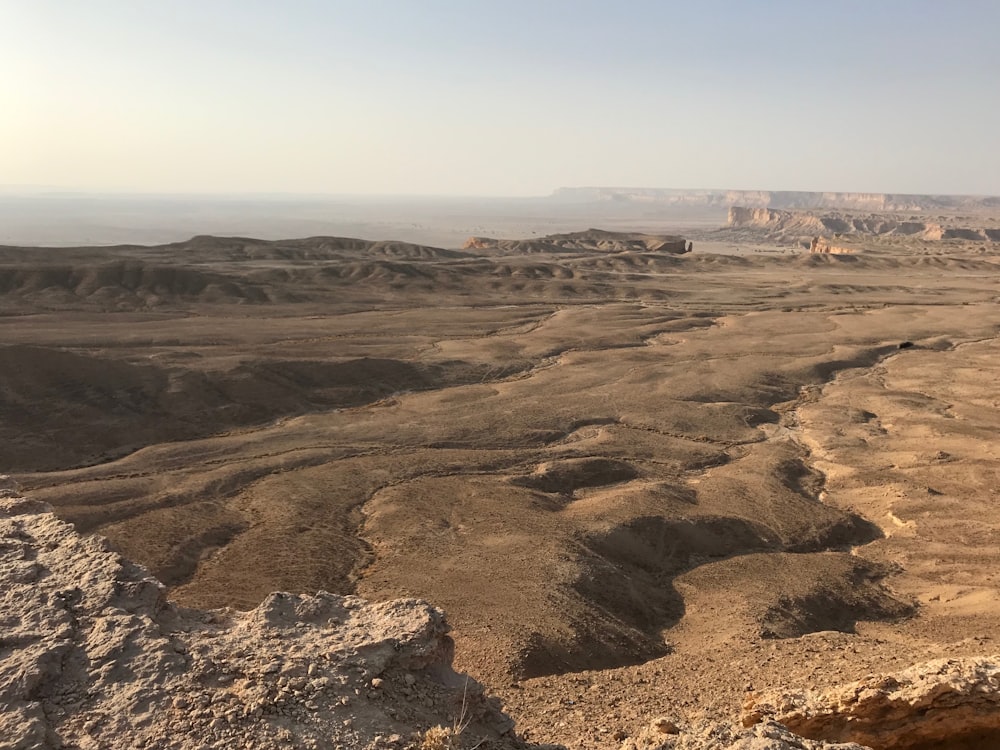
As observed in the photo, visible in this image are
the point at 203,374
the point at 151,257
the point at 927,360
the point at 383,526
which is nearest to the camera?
the point at 383,526

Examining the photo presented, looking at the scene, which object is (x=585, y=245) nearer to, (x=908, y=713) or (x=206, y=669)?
(x=908, y=713)

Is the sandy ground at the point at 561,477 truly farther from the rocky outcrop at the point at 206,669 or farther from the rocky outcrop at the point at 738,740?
the rocky outcrop at the point at 206,669

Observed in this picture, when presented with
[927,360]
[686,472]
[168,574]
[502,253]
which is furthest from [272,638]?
[502,253]

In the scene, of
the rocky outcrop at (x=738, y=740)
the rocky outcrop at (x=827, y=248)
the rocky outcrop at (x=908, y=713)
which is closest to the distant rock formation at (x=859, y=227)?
the rocky outcrop at (x=827, y=248)

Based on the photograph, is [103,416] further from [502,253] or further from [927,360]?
[502,253]

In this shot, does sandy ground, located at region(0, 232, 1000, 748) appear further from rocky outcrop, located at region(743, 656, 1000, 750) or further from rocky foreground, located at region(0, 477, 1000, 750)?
rocky foreground, located at region(0, 477, 1000, 750)

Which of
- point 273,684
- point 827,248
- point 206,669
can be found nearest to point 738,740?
point 273,684

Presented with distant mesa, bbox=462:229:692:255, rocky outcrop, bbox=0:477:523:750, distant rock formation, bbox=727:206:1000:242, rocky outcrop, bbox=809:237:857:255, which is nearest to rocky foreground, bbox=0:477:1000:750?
rocky outcrop, bbox=0:477:523:750
